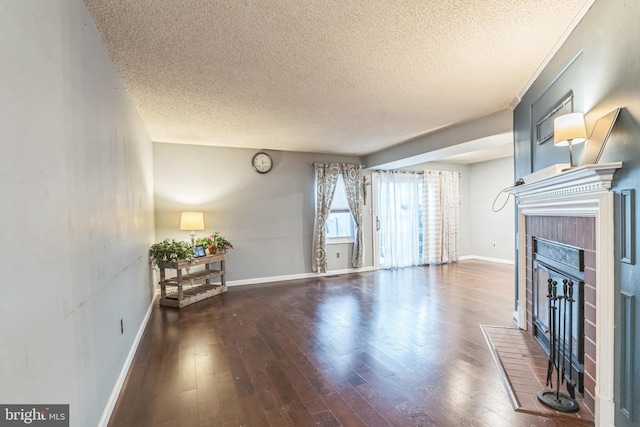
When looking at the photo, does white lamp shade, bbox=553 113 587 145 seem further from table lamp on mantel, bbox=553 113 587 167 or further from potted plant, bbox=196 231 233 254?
potted plant, bbox=196 231 233 254

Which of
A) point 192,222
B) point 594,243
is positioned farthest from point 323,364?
point 192,222

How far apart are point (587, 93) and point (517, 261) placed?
2.02 m

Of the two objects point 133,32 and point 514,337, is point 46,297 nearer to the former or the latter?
point 133,32

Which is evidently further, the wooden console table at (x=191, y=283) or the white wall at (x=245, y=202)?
the white wall at (x=245, y=202)

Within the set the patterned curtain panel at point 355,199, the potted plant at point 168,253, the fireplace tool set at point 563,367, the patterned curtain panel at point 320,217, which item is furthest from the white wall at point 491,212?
the potted plant at point 168,253

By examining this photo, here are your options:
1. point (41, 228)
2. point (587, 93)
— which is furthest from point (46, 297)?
point (587, 93)

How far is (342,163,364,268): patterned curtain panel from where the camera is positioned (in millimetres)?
6141

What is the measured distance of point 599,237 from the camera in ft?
5.39

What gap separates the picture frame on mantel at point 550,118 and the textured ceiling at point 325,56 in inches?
16.8

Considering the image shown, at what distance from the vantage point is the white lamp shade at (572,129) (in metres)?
1.80

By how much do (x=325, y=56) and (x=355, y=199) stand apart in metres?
4.08

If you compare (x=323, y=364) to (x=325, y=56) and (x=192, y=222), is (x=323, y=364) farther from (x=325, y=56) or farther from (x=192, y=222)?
(x=192, y=222)

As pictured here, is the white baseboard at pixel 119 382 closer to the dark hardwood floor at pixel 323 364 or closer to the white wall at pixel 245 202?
the dark hardwood floor at pixel 323 364

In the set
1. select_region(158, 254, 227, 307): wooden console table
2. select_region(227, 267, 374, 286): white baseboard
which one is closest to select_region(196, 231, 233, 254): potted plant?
select_region(158, 254, 227, 307): wooden console table
